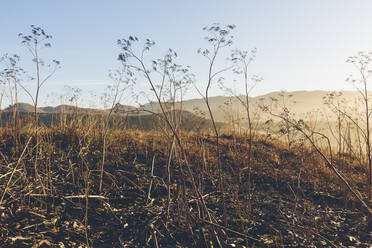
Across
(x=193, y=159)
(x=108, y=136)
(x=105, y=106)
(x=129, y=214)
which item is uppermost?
(x=105, y=106)

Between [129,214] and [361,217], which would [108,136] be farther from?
[361,217]

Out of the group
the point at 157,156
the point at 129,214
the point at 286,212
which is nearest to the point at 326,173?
the point at 286,212

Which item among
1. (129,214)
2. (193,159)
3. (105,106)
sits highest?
(105,106)

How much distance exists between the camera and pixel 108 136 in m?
4.61

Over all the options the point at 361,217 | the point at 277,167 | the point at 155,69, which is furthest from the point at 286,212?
the point at 155,69

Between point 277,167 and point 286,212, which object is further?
point 277,167

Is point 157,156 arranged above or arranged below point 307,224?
above

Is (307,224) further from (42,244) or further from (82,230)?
(42,244)

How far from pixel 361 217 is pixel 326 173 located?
1453 millimetres

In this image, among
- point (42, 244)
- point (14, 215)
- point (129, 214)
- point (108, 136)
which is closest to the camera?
point (42, 244)

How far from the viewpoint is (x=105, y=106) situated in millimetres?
5496

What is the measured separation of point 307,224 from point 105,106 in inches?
163

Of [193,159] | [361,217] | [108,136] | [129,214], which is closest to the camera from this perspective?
[129,214]

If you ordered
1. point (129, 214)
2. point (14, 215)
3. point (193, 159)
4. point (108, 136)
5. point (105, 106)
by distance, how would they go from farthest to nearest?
point (105, 106)
point (108, 136)
point (193, 159)
point (129, 214)
point (14, 215)
